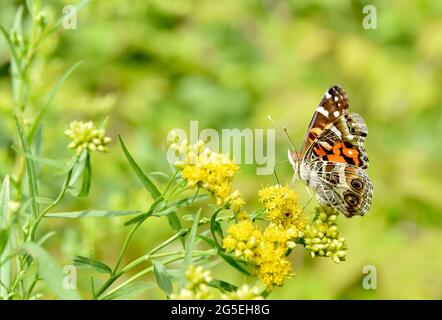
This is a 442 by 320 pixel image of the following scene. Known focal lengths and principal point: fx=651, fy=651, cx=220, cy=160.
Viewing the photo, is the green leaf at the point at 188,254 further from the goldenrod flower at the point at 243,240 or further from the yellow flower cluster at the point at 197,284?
the goldenrod flower at the point at 243,240

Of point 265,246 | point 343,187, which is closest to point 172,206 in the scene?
point 265,246

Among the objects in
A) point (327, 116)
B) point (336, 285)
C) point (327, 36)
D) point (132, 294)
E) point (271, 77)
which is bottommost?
point (336, 285)

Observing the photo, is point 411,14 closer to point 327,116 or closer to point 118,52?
point 118,52

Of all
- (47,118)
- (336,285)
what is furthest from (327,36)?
(47,118)

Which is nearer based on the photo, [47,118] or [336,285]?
[47,118]

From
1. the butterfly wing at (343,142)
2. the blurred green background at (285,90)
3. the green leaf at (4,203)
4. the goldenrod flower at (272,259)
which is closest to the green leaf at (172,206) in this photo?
the goldenrod flower at (272,259)

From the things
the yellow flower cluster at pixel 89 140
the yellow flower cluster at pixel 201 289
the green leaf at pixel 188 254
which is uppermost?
the yellow flower cluster at pixel 89 140
